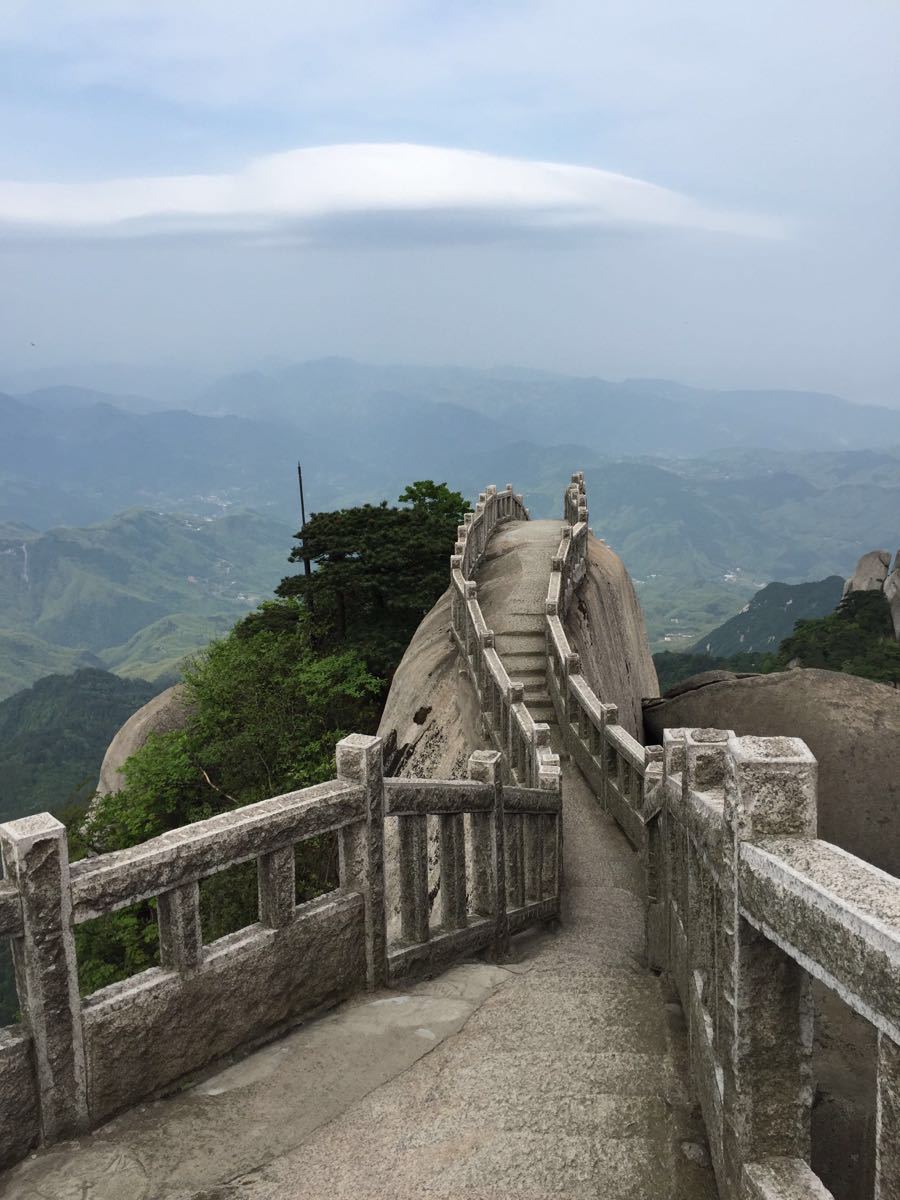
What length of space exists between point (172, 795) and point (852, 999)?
2758cm

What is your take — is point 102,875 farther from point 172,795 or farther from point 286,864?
point 172,795

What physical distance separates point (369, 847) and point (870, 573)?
73.7 meters

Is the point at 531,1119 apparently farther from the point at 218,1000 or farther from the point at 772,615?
the point at 772,615

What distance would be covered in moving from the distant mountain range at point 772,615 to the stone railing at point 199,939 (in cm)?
14383

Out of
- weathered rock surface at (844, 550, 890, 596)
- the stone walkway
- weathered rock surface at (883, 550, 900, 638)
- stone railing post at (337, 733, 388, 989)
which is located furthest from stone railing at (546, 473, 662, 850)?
weathered rock surface at (844, 550, 890, 596)

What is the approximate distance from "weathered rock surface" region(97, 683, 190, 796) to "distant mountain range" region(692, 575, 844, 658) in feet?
389

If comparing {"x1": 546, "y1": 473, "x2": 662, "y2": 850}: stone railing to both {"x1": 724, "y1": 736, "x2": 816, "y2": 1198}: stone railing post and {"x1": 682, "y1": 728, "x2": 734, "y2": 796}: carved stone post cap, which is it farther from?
{"x1": 724, "y1": 736, "x2": 816, "y2": 1198}: stone railing post

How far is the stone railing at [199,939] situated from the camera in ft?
18.4

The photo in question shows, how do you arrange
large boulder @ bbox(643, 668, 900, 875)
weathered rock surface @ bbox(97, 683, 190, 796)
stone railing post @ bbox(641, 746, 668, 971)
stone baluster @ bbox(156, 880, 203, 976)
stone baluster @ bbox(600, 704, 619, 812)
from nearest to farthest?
1. stone baluster @ bbox(156, 880, 203, 976)
2. stone railing post @ bbox(641, 746, 668, 971)
3. large boulder @ bbox(643, 668, 900, 875)
4. stone baluster @ bbox(600, 704, 619, 812)
5. weathered rock surface @ bbox(97, 683, 190, 796)

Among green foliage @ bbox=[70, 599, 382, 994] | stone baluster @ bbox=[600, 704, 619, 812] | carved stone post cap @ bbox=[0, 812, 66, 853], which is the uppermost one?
carved stone post cap @ bbox=[0, 812, 66, 853]

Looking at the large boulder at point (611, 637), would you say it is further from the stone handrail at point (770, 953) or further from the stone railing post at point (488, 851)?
the stone handrail at point (770, 953)

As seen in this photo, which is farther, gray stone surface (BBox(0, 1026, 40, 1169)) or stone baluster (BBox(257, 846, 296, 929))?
stone baluster (BBox(257, 846, 296, 929))

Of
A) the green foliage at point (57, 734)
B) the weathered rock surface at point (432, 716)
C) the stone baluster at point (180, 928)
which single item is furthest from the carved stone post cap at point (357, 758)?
the green foliage at point (57, 734)

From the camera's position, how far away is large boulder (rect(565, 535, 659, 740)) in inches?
936
